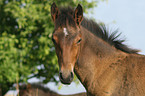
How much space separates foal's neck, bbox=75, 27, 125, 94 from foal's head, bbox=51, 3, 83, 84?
0.81ft

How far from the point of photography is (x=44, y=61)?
13.6 m

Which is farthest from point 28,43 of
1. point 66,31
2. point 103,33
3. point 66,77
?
point 66,77

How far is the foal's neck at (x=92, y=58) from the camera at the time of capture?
3.97m

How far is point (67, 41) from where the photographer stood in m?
3.65

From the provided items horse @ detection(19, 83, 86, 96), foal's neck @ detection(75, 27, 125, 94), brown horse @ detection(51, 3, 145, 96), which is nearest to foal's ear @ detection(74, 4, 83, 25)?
brown horse @ detection(51, 3, 145, 96)

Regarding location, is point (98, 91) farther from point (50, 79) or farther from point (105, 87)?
point (50, 79)

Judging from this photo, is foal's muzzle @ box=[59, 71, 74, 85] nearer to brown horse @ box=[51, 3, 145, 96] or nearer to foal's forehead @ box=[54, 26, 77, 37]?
brown horse @ box=[51, 3, 145, 96]

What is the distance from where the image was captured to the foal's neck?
3.97 m

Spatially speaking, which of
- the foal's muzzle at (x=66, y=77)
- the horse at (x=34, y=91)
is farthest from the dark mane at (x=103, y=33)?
the horse at (x=34, y=91)

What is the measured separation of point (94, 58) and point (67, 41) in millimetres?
751

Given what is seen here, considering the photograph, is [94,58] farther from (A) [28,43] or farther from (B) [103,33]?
(A) [28,43]

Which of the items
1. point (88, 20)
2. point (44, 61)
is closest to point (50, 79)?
point (44, 61)

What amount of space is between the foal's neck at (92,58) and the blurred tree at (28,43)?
772 centimetres

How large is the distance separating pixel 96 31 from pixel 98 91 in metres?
1.32
